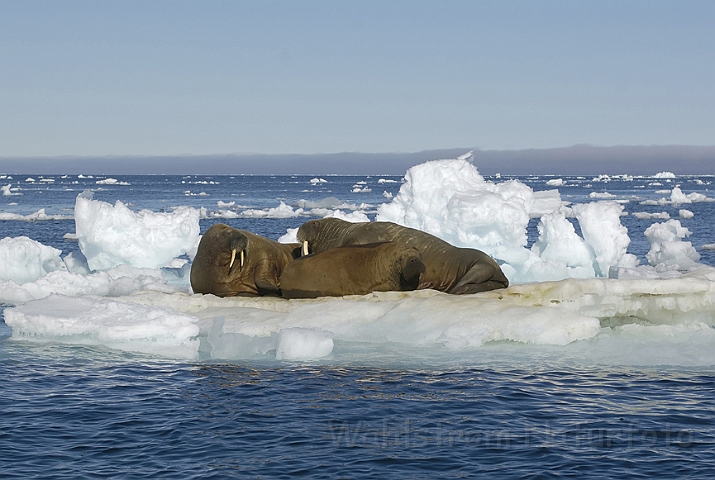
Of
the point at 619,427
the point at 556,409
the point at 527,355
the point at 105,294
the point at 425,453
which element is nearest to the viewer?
the point at 425,453

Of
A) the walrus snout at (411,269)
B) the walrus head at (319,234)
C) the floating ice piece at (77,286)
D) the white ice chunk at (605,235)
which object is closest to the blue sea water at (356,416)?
the walrus snout at (411,269)

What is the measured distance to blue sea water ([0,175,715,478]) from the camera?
6.20 meters

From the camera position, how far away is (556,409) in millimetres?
7512

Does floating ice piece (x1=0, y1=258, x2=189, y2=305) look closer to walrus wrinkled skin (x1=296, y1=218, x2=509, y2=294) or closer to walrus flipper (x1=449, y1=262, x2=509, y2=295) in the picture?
walrus wrinkled skin (x1=296, y1=218, x2=509, y2=294)

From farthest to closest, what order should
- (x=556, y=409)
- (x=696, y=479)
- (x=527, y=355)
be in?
(x=527, y=355) → (x=556, y=409) → (x=696, y=479)

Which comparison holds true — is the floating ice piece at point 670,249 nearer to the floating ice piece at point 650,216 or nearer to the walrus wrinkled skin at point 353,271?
the walrus wrinkled skin at point 353,271

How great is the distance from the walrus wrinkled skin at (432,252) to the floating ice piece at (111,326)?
9.78 ft

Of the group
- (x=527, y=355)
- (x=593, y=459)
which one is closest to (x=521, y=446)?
(x=593, y=459)

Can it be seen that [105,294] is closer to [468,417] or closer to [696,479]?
[468,417]

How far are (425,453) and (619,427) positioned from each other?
1.72 meters

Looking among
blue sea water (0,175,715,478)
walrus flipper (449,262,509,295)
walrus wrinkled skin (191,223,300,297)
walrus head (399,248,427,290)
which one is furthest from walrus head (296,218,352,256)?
blue sea water (0,175,715,478)

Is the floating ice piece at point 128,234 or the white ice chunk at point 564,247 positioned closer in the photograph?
the floating ice piece at point 128,234

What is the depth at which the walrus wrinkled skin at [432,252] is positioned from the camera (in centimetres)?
1154

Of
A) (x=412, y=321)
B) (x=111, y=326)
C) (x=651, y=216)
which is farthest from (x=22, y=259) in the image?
(x=651, y=216)
